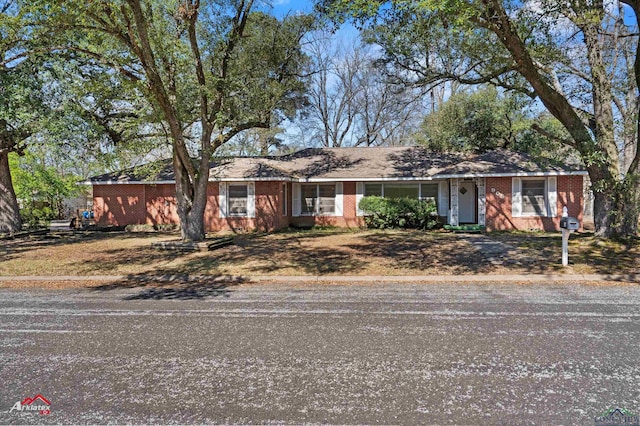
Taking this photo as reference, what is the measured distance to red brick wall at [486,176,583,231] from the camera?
18438 millimetres

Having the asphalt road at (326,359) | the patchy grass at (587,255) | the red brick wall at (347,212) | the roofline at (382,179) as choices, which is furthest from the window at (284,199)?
the asphalt road at (326,359)

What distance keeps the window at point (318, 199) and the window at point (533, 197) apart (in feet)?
29.1

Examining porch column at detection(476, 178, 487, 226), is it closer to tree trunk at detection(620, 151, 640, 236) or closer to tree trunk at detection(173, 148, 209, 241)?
tree trunk at detection(620, 151, 640, 236)

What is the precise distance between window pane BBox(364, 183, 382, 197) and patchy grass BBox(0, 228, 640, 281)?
6.16m

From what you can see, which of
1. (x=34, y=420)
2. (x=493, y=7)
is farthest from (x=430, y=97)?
(x=34, y=420)

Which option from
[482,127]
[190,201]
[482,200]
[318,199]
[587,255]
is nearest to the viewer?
[587,255]

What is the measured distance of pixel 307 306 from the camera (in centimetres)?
682

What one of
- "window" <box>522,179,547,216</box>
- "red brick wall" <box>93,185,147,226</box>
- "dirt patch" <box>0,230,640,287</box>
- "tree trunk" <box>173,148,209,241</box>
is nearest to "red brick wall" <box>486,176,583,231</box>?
"window" <box>522,179,547,216</box>

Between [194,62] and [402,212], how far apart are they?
11409 millimetres

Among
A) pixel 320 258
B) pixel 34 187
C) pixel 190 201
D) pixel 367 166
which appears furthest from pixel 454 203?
pixel 34 187

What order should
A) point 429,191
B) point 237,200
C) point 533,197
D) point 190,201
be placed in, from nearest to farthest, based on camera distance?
point 190,201 → point 533,197 → point 237,200 → point 429,191

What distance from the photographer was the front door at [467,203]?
2136 centimetres

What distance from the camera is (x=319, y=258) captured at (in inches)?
456

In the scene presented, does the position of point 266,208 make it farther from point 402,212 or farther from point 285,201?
point 402,212
